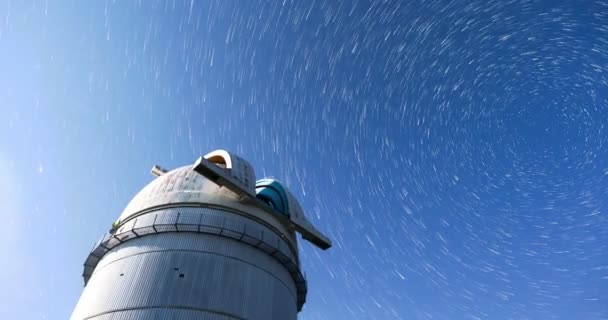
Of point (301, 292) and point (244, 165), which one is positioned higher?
point (244, 165)

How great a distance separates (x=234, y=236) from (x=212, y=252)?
4.23ft

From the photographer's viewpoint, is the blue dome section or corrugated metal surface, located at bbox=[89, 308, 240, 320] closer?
corrugated metal surface, located at bbox=[89, 308, 240, 320]

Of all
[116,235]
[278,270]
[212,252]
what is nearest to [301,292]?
[278,270]

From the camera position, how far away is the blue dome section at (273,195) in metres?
22.5

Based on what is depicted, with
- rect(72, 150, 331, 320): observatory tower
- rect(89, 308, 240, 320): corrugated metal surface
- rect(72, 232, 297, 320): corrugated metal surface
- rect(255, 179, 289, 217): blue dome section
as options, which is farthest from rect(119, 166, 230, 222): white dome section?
rect(89, 308, 240, 320): corrugated metal surface

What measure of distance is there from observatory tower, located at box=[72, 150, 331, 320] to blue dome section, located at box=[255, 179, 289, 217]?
0.20ft

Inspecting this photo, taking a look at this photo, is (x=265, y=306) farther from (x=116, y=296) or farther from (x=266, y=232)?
(x=116, y=296)

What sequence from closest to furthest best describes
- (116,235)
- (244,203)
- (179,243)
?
(179,243) → (116,235) → (244,203)

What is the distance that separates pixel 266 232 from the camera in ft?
66.3

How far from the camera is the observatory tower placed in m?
16.2

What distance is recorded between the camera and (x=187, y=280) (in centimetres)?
1667

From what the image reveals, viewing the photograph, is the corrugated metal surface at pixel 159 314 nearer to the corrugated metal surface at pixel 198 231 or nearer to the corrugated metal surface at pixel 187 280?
the corrugated metal surface at pixel 187 280

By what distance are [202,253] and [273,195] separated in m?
6.15

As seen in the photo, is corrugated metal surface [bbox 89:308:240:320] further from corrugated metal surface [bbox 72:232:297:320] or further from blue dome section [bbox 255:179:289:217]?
blue dome section [bbox 255:179:289:217]
